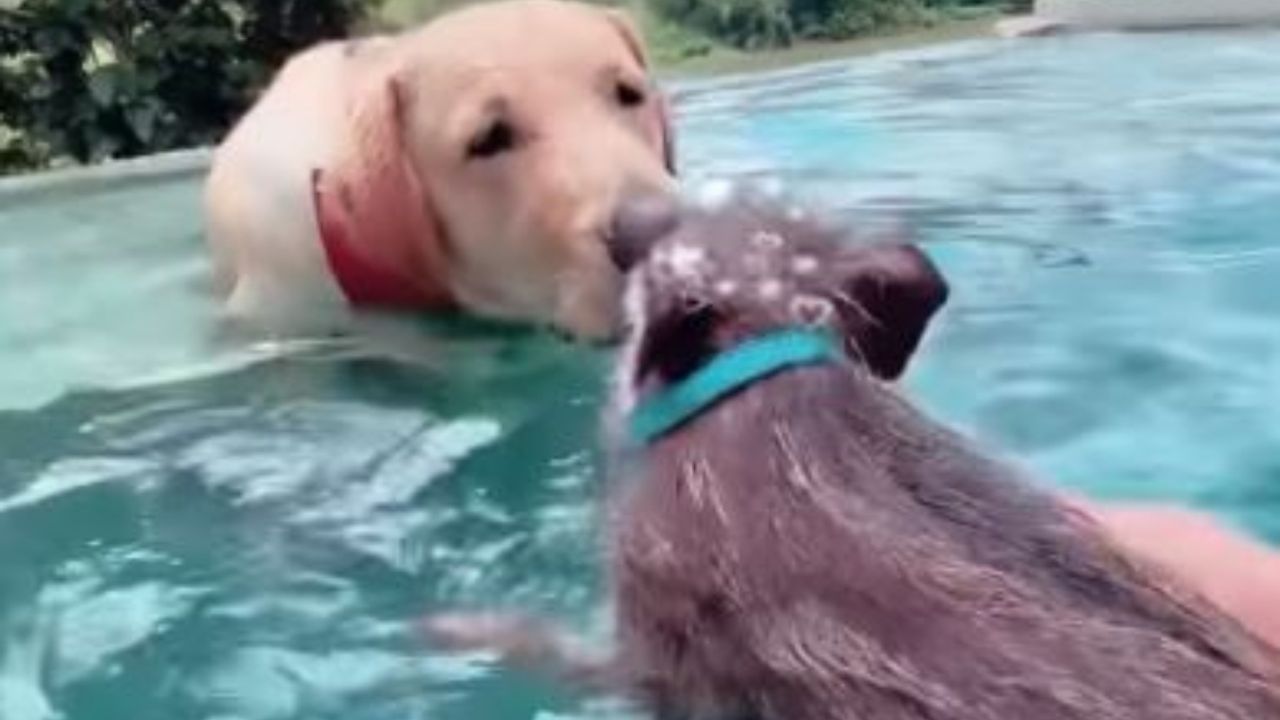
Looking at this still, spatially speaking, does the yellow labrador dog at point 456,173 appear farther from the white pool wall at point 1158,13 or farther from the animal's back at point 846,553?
the white pool wall at point 1158,13

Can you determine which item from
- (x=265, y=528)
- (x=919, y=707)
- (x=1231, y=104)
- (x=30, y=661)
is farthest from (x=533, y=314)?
(x=1231, y=104)

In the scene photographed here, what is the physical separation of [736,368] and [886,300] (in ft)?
0.56

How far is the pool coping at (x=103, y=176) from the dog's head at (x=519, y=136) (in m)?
2.15

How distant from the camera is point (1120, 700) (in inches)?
56.7

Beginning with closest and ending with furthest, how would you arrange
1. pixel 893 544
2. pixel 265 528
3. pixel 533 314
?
pixel 893 544 < pixel 265 528 < pixel 533 314

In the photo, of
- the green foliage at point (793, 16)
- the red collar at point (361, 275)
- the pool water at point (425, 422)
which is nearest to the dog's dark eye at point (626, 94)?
the pool water at point (425, 422)

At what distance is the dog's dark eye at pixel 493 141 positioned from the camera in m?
3.82

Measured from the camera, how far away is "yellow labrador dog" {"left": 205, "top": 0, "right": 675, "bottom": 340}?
12.2 ft

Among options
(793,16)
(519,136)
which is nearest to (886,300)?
Answer: (519,136)

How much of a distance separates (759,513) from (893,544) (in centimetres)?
10

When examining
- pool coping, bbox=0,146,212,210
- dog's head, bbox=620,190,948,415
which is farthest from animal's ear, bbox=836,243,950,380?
pool coping, bbox=0,146,212,210

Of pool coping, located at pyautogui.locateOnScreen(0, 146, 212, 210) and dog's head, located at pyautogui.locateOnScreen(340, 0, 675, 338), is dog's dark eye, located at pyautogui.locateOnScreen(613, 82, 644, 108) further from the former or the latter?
pool coping, located at pyautogui.locateOnScreen(0, 146, 212, 210)

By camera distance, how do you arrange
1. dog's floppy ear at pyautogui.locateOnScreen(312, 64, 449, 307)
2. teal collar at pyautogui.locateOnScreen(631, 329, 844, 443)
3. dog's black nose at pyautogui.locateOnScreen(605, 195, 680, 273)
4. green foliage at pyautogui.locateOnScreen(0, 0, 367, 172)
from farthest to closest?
green foliage at pyautogui.locateOnScreen(0, 0, 367, 172)
dog's floppy ear at pyautogui.locateOnScreen(312, 64, 449, 307)
dog's black nose at pyautogui.locateOnScreen(605, 195, 680, 273)
teal collar at pyautogui.locateOnScreen(631, 329, 844, 443)

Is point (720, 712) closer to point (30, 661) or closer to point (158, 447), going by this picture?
point (30, 661)
